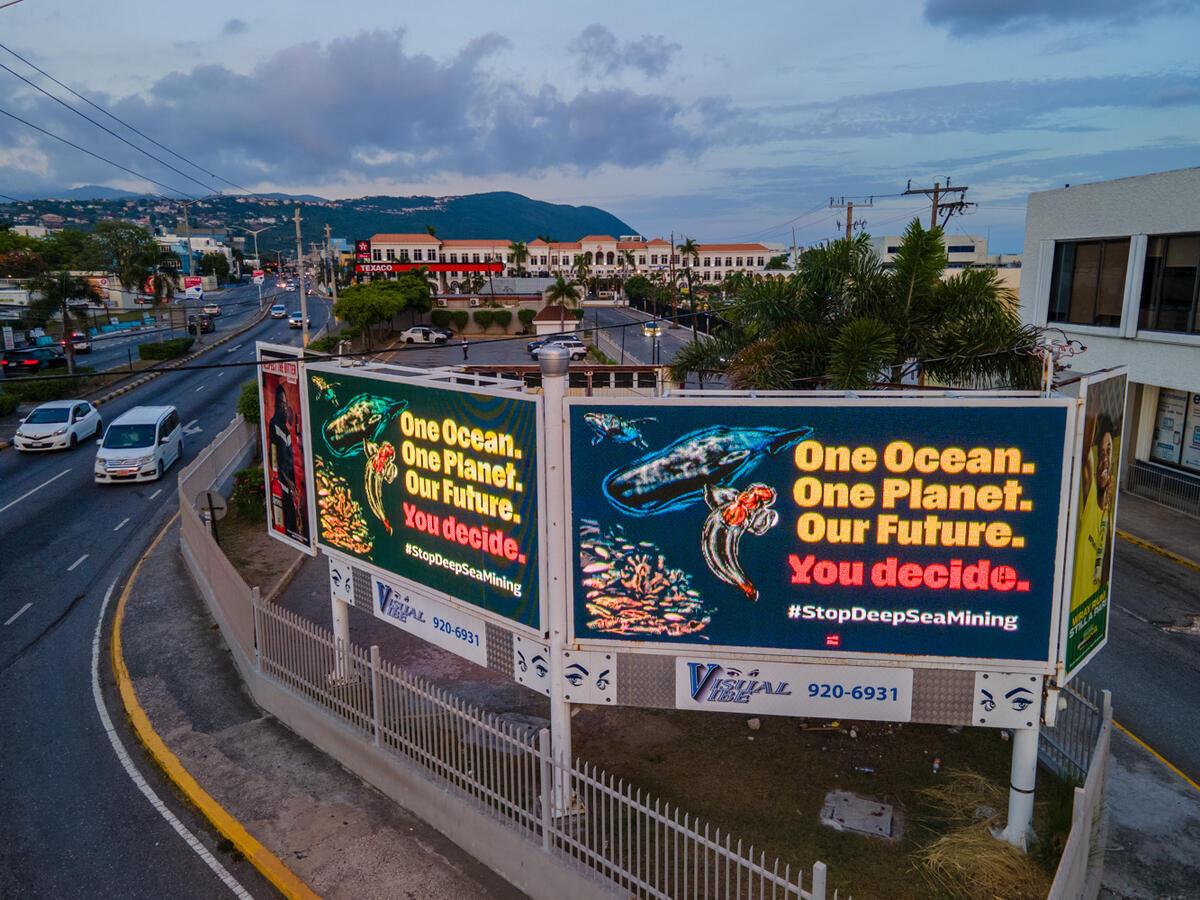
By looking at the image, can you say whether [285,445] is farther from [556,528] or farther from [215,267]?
[215,267]

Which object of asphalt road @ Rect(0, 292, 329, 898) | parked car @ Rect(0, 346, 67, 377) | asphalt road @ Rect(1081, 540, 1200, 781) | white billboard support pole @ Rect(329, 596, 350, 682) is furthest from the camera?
parked car @ Rect(0, 346, 67, 377)

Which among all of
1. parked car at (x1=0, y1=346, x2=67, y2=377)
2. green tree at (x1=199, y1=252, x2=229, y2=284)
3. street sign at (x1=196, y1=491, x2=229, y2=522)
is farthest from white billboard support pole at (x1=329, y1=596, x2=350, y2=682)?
green tree at (x1=199, y1=252, x2=229, y2=284)

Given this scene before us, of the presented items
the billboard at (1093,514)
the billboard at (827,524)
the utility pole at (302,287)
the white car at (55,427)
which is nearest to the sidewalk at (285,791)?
the billboard at (827,524)

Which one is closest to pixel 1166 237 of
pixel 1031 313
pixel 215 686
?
pixel 1031 313

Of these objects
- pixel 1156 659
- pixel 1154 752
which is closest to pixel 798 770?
pixel 1154 752

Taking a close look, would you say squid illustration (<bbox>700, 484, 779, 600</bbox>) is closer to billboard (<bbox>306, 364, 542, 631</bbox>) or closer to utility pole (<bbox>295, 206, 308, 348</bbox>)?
billboard (<bbox>306, 364, 542, 631</bbox>)

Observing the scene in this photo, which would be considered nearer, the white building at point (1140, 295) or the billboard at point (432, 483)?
the billboard at point (432, 483)

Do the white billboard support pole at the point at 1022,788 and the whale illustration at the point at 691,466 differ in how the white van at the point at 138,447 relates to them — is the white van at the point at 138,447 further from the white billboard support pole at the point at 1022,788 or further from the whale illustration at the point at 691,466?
the white billboard support pole at the point at 1022,788
